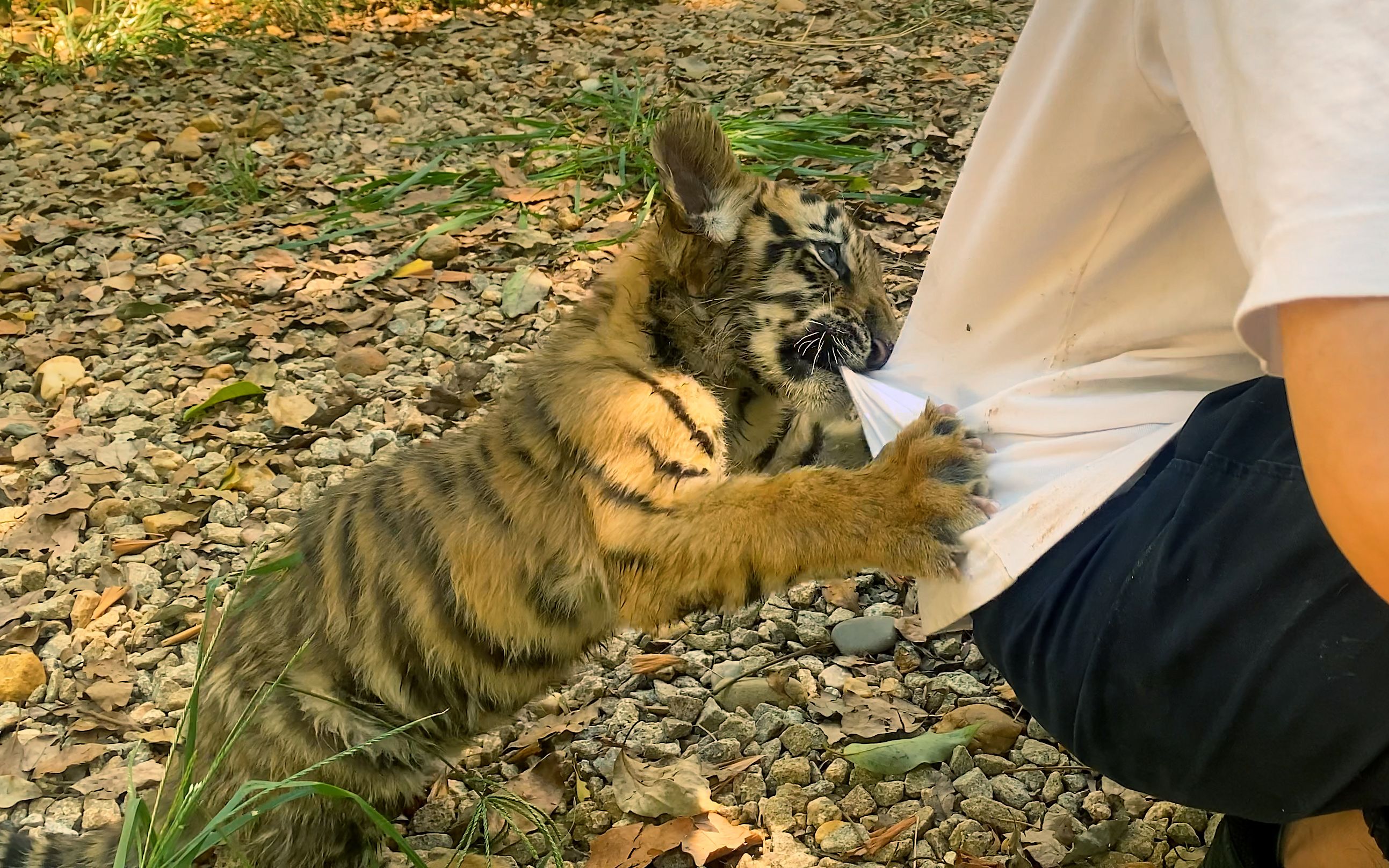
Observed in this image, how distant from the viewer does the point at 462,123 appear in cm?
605

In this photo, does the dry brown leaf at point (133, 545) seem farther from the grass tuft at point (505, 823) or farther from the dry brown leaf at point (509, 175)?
the dry brown leaf at point (509, 175)

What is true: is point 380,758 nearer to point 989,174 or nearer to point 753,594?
point 753,594

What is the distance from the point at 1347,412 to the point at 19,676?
307 cm

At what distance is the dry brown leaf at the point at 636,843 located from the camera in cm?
225

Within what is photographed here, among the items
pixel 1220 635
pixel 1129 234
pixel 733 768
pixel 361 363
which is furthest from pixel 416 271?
pixel 1220 635

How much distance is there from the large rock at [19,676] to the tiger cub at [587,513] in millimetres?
692

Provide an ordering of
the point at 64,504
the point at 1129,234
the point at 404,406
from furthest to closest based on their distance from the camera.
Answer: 1. the point at 404,406
2. the point at 64,504
3. the point at 1129,234

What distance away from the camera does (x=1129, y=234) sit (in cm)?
152

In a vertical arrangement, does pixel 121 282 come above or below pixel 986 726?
above

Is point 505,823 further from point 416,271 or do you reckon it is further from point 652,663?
point 416,271

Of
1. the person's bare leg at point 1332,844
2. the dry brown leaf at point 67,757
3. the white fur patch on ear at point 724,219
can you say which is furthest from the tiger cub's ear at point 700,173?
the dry brown leaf at point 67,757

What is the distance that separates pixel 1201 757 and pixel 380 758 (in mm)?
1715

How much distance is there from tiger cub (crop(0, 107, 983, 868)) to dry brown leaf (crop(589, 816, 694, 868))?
0.40 meters

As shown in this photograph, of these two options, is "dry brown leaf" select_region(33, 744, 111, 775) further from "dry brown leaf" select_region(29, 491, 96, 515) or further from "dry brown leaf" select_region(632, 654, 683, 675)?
"dry brown leaf" select_region(632, 654, 683, 675)
